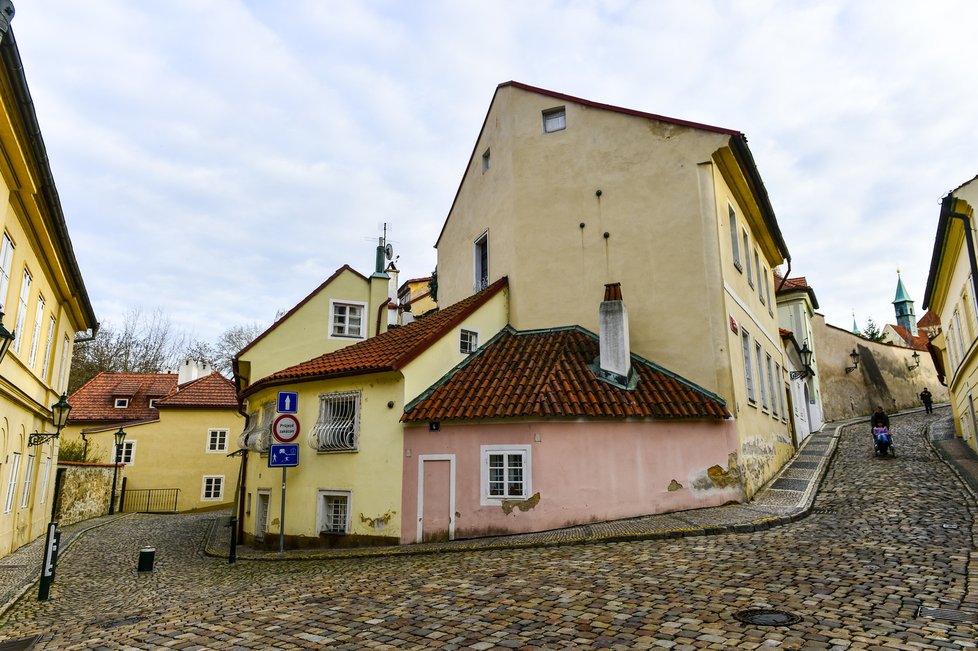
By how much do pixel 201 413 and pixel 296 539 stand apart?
22760mm

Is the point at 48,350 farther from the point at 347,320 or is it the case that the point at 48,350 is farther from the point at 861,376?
the point at 861,376

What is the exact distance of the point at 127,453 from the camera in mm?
33531

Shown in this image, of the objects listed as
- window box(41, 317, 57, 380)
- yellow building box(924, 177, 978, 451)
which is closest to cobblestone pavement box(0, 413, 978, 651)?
yellow building box(924, 177, 978, 451)

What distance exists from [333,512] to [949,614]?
11650 mm

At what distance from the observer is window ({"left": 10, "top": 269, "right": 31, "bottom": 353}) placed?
46.3 ft

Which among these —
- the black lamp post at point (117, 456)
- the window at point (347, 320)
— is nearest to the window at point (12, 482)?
the window at point (347, 320)

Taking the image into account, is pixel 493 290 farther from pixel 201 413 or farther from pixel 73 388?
pixel 73 388

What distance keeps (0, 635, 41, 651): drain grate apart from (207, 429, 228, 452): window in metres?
28.5

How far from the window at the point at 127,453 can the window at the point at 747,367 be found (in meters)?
30.2

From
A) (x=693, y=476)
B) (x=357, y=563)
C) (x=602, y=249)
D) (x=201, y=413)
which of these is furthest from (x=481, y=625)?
(x=201, y=413)

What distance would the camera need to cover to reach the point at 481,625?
21.6 ft

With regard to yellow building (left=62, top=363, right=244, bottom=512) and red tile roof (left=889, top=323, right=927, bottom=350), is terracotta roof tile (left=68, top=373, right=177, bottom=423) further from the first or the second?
red tile roof (left=889, top=323, right=927, bottom=350)

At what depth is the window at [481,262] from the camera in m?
20.5

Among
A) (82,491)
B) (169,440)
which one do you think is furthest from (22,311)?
(169,440)
